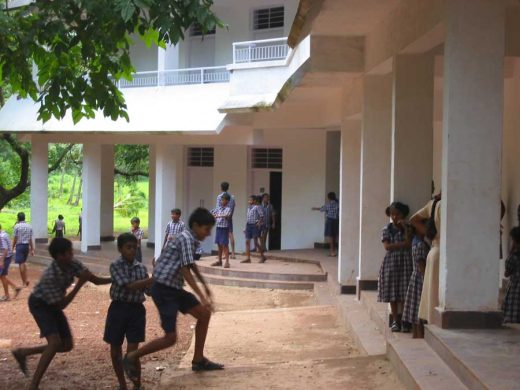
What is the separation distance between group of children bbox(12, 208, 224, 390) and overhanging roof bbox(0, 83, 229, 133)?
9980mm

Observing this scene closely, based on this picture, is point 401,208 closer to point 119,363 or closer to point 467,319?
point 467,319

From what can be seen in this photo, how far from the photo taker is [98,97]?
7469mm

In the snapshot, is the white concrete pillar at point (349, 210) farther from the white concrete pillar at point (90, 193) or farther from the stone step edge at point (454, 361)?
the white concrete pillar at point (90, 193)

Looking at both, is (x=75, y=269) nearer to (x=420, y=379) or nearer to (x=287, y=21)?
(x=420, y=379)

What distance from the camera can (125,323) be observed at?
6758 millimetres

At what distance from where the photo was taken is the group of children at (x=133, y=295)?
6645mm

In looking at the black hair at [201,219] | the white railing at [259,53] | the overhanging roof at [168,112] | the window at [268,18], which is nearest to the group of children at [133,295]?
the black hair at [201,219]

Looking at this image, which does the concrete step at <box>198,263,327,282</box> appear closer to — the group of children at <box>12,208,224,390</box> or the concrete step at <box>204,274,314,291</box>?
the concrete step at <box>204,274,314,291</box>

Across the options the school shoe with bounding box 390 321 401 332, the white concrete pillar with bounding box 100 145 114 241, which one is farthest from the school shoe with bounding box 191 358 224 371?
the white concrete pillar with bounding box 100 145 114 241

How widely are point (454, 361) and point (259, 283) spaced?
32.4 ft

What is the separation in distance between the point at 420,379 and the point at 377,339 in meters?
2.90

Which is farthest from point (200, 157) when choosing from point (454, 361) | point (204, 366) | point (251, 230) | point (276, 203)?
point (454, 361)

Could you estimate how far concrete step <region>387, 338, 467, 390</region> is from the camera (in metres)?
5.32

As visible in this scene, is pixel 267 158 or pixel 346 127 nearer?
pixel 346 127
